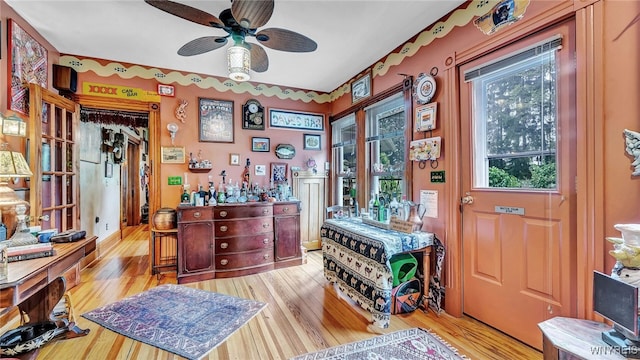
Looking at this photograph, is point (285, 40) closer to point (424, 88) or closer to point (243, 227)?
point (424, 88)

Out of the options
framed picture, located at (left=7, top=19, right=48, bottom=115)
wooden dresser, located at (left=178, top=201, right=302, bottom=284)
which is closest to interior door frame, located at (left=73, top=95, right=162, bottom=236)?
wooden dresser, located at (left=178, top=201, right=302, bottom=284)

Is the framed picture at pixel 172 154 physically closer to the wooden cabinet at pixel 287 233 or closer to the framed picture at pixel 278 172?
the framed picture at pixel 278 172

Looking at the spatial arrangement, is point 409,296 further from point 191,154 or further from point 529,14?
point 191,154

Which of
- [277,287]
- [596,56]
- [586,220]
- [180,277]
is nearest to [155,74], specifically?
[180,277]

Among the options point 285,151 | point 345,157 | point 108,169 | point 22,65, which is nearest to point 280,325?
point 285,151

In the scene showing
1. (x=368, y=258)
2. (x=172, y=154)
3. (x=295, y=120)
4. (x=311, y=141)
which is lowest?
(x=368, y=258)

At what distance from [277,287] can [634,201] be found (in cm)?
291

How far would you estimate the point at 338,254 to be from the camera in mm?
2715

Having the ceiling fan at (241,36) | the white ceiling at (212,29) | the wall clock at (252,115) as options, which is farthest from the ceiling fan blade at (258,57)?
the wall clock at (252,115)

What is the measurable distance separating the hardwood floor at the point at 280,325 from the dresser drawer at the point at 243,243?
36cm

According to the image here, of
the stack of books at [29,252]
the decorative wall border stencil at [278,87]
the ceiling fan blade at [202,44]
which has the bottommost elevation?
the stack of books at [29,252]

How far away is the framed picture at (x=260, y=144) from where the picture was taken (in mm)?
3977

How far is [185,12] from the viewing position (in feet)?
5.63

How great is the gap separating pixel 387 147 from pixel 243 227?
2.10m
